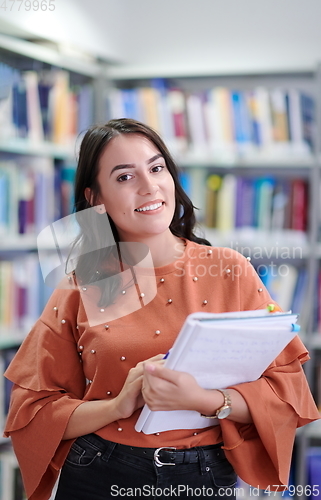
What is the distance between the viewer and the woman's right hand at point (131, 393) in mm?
1029

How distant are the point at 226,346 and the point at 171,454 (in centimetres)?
31

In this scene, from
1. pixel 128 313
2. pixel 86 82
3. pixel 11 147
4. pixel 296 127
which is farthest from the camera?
pixel 86 82

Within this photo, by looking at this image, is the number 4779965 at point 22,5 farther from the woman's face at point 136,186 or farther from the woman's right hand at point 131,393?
the woman's right hand at point 131,393

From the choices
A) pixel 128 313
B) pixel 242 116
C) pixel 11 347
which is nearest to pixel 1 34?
pixel 242 116

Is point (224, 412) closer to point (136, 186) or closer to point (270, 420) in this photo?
point (270, 420)

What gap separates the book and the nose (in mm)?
359

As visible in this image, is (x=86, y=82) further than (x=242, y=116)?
Yes

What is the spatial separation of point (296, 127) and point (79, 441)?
162 centimetres

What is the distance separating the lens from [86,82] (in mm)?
2602

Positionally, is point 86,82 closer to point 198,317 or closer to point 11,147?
point 11,147

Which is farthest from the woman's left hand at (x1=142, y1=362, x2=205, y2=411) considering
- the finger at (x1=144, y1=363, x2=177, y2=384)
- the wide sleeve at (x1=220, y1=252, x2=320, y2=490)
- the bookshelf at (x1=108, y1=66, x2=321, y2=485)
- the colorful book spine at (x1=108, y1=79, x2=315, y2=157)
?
the colorful book spine at (x1=108, y1=79, x2=315, y2=157)

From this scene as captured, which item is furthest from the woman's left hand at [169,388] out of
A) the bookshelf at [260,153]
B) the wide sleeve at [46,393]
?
the bookshelf at [260,153]

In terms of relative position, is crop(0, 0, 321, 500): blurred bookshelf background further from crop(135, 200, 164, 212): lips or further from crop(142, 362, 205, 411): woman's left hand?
crop(142, 362, 205, 411): woman's left hand

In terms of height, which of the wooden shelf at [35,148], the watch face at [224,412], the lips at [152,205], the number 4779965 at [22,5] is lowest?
the watch face at [224,412]
